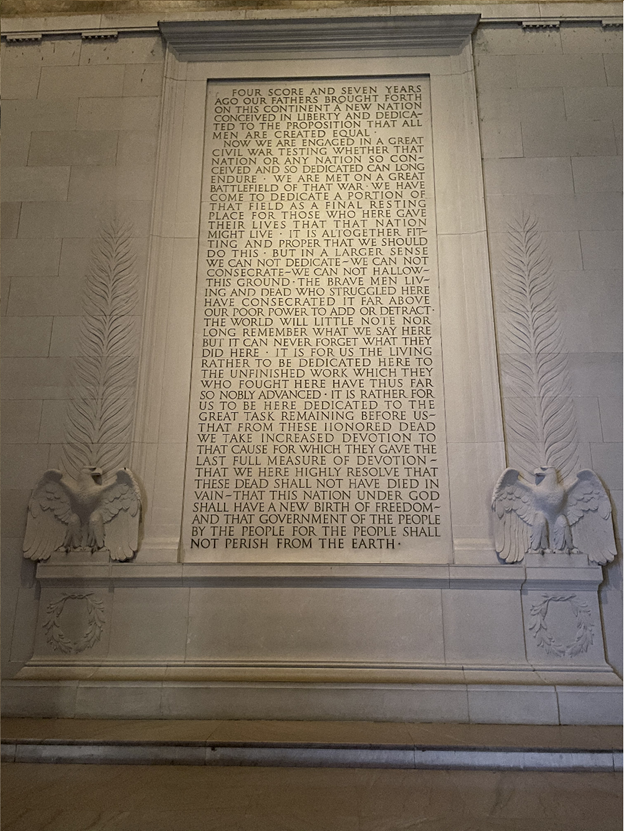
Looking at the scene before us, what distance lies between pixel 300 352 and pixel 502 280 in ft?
6.51

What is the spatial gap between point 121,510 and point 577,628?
12.4ft

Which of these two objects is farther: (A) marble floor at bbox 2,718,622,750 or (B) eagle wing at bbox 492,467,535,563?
(B) eagle wing at bbox 492,467,535,563

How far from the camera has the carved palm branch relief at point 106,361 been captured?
5.65 metres

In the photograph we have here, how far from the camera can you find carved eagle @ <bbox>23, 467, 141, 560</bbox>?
210 inches

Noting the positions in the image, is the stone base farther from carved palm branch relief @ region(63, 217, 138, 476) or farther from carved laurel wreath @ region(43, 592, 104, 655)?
carved palm branch relief @ region(63, 217, 138, 476)

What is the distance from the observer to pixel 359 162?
6.33m

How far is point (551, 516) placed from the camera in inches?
207

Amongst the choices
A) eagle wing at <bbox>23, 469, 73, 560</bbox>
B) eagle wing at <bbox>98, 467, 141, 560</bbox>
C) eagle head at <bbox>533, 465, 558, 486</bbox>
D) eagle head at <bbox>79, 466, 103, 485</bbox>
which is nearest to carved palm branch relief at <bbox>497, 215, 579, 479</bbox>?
eagle head at <bbox>533, 465, 558, 486</bbox>

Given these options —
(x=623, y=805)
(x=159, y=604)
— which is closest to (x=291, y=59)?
(x=159, y=604)

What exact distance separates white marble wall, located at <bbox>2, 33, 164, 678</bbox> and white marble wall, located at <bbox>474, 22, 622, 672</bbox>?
343cm

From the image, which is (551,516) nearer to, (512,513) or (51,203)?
(512,513)

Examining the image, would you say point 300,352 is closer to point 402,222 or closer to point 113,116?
point 402,222

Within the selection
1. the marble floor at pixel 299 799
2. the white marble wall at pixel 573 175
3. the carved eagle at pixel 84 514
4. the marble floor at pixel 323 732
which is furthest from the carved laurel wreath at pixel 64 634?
the white marble wall at pixel 573 175

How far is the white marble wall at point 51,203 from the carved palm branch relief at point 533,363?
345 cm
